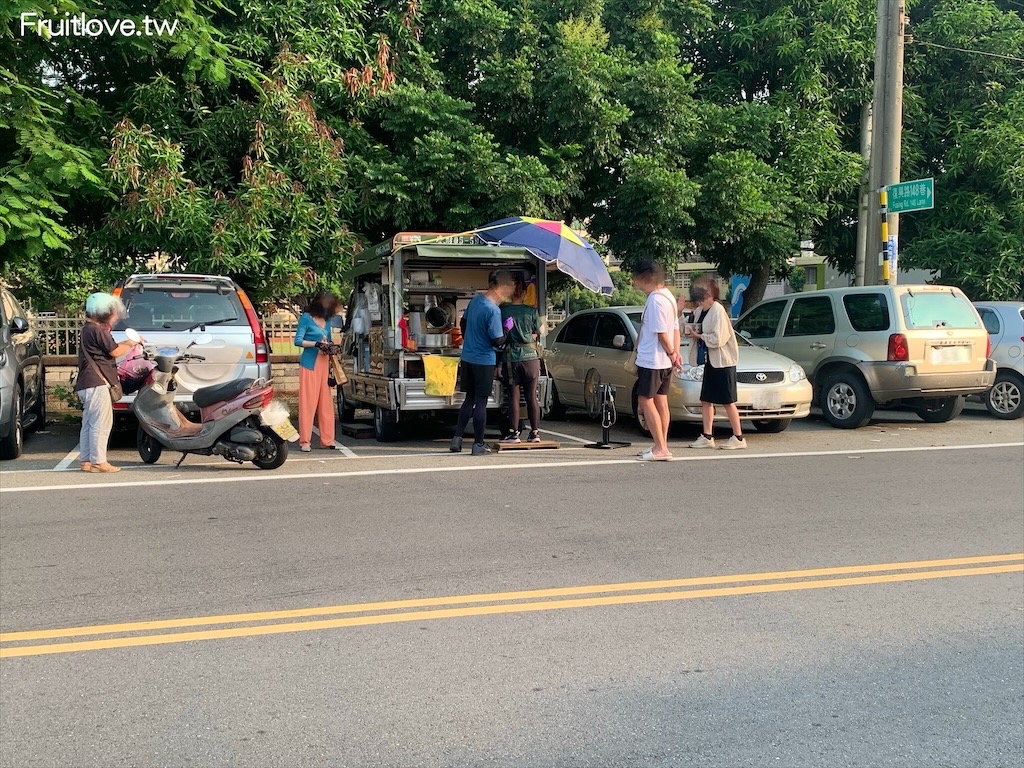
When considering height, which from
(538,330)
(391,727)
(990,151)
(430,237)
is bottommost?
(391,727)

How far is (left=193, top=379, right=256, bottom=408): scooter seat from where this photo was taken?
9445mm

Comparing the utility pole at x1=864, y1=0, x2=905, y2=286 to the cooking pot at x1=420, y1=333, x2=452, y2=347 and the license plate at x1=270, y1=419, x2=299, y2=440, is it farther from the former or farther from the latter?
the license plate at x1=270, y1=419, x2=299, y2=440

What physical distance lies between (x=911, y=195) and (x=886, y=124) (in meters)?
1.54

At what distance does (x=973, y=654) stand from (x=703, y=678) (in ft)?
4.23

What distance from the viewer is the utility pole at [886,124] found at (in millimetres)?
15414

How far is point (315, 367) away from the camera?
36.5ft

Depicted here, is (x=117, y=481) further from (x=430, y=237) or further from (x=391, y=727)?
(x=391, y=727)

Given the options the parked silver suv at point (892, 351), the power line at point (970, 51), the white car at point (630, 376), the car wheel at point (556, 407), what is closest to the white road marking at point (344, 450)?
the white car at point (630, 376)

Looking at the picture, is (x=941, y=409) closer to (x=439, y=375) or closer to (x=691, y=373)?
(x=691, y=373)

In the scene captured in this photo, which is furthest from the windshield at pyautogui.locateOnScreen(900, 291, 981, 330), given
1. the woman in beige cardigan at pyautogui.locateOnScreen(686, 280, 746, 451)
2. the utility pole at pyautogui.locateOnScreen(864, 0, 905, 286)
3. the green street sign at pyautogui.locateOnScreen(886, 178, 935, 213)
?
the woman in beige cardigan at pyautogui.locateOnScreen(686, 280, 746, 451)

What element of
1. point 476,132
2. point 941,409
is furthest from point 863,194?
point 476,132

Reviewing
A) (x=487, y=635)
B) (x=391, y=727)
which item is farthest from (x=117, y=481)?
(x=391, y=727)

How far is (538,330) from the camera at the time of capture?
1136 centimetres

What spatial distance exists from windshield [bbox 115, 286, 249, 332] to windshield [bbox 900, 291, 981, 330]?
8.09 metres
